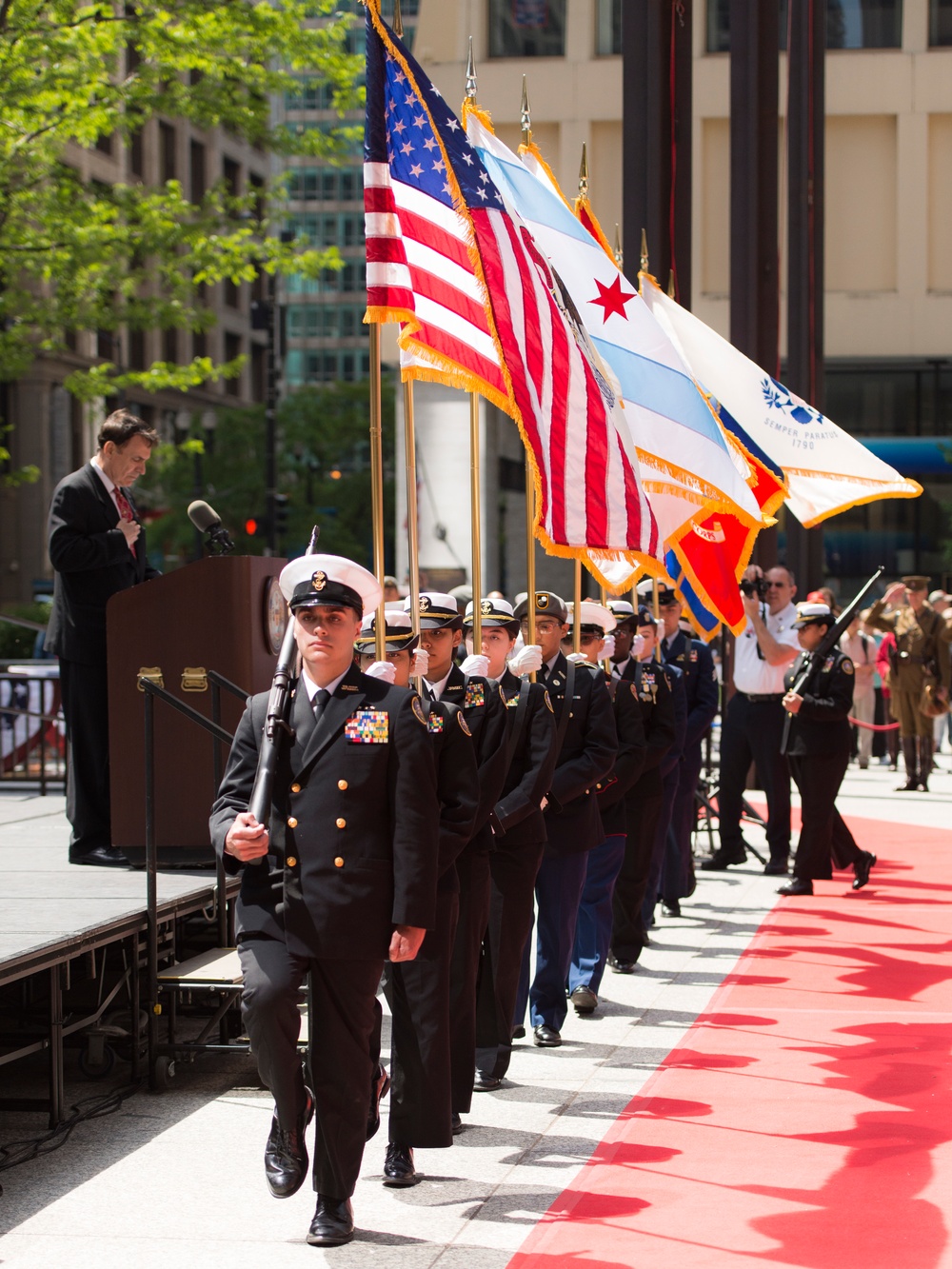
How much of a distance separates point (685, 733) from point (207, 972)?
194 inches

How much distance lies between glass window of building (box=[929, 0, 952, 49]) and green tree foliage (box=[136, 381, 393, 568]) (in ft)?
64.0

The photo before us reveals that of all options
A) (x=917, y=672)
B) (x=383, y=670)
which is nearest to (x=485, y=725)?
(x=383, y=670)

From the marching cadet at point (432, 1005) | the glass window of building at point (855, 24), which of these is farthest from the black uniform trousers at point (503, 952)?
the glass window of building at point (855, 24)

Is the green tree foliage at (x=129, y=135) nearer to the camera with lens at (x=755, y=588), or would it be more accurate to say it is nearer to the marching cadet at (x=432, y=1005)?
the camera with lens at (x=755, y=588)

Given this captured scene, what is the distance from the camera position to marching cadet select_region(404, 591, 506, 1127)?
6.61 meters

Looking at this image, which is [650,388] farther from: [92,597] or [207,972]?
[207,972]

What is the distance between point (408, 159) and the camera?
774 centimetres

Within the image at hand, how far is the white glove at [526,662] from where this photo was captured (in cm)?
786

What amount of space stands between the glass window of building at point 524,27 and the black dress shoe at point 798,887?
2650 centimetres

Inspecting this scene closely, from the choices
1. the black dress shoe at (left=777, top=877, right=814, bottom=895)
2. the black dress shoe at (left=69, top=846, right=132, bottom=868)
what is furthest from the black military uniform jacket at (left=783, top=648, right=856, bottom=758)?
the black dress shoe at (left=69, top=846, right=132, bottom=868)

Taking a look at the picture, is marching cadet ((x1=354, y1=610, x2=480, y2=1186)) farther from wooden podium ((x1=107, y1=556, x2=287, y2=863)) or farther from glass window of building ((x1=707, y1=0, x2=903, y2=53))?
glass window of building ((x1=707, y1=0, x2=903, y2=53))

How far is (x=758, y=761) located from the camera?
14.2m

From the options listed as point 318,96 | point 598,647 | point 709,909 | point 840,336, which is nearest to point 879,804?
point 709,909

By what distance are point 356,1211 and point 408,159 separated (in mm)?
4387
